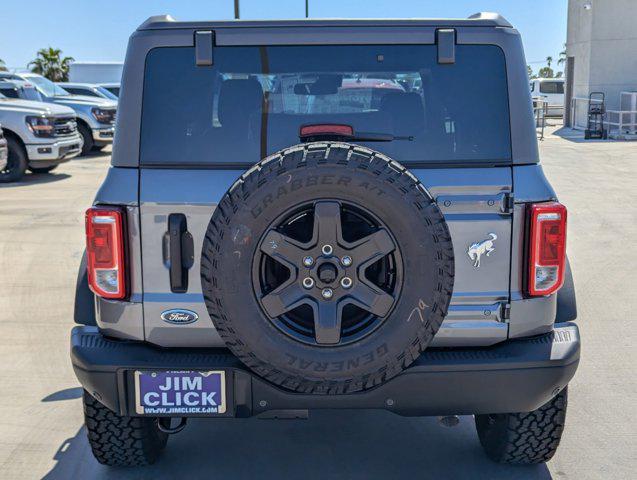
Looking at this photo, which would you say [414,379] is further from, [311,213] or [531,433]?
[531,433]

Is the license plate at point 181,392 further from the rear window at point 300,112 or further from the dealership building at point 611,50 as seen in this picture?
the dealership building at point 611,50

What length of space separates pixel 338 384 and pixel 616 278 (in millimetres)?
5404

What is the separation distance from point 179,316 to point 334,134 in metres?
0.92

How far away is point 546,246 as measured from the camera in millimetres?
3365

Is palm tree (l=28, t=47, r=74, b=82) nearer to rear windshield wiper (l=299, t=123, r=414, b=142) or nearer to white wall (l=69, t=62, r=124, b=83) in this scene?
white wall (l=69, t=62, r=124, b=83)

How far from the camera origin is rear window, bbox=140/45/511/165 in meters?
3.38

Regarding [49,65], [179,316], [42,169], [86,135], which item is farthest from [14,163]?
[49,65]

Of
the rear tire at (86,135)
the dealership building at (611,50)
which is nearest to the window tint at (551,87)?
the dealership building at (611,50)

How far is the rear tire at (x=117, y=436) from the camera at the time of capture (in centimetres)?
377

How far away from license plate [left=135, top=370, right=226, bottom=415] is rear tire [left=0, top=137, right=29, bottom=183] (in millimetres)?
12610

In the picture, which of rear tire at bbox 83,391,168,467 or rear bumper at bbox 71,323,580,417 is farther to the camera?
rear tire at bbox 83,391,168,467

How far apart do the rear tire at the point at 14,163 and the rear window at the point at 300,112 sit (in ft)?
40.9

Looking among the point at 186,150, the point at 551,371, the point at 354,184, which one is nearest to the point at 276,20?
the point at 186,150

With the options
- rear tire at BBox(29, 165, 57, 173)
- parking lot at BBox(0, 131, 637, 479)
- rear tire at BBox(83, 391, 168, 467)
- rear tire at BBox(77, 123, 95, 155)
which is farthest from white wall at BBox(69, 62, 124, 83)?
rear tire at BBox(83, 391, 168, 467)
